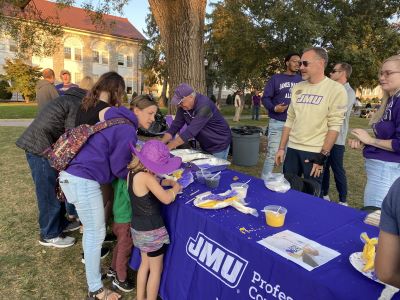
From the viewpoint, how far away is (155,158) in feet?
6.75

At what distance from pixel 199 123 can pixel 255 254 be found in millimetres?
1899

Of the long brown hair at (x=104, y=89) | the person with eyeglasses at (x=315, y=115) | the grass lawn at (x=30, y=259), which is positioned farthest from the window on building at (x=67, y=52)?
the person with eyeglasses at (x=315, y=115)

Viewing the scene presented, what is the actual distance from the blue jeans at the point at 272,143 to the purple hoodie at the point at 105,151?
103 inches

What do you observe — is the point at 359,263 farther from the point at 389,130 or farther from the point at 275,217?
the point at 389,130

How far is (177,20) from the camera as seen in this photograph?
19.0ft

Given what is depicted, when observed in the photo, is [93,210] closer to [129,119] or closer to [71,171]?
[71,171]

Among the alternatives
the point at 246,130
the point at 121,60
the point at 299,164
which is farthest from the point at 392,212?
the point at 121,60

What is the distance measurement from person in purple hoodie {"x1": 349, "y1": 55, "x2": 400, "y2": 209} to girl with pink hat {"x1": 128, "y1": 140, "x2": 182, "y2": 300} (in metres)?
1.47

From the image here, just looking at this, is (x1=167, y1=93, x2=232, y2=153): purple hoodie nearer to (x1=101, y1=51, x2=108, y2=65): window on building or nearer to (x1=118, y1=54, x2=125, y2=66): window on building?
(x1=101, y1=51, x2=108, y2=65): window on building

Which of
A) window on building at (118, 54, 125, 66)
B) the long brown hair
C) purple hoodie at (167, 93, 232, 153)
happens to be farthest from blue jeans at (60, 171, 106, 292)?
window on building at (118, 54, 125, 66)

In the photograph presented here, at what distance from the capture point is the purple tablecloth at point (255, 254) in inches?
55.0

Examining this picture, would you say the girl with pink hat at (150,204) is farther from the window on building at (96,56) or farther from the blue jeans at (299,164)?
the window on building at (96,56)

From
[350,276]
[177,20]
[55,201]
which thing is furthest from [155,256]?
[177,20]

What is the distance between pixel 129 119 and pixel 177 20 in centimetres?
415
